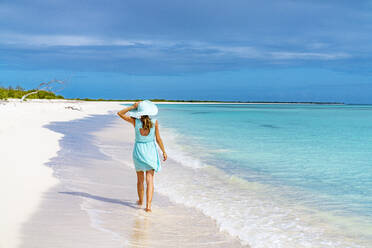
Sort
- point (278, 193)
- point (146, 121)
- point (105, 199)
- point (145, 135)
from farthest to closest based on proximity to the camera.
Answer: point (278, 193) → point (105, 199) → point (145, 135) → point (146, 121)

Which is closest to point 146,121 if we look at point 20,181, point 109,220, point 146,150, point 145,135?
point 145,135

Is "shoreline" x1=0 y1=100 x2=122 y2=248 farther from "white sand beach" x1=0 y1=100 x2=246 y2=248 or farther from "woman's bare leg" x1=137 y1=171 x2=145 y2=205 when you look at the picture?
"woman's bare leg" x1=137 y1=171 x2=145 y2=205

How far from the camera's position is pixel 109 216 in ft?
17.9

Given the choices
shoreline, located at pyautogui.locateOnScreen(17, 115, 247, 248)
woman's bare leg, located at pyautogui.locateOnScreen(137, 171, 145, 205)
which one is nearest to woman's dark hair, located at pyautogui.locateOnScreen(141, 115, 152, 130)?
woman's bare leg, located at pyautogui.locateOnScreen(137, 171, 145, 205)

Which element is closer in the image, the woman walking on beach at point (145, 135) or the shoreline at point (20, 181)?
the shoreline at point (20, 181)

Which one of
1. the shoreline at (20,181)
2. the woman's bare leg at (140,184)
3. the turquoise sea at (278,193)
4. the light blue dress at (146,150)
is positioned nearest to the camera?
the shoreline at (20,181)

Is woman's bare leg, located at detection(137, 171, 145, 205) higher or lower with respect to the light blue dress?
lower

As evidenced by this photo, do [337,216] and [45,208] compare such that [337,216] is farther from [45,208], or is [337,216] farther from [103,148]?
[103,148]

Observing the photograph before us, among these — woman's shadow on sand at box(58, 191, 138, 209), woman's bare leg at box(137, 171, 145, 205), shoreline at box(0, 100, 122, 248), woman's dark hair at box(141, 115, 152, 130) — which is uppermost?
woman's dark hair at box(141, 115, 152, 130)

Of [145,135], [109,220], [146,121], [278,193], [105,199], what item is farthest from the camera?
[278,193]

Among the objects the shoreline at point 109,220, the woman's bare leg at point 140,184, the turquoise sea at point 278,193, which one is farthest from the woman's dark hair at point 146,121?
the turquoise sea at point 278,193

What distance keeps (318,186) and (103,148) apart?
24.2 ft

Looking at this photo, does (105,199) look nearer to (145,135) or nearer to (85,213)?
(85,213)

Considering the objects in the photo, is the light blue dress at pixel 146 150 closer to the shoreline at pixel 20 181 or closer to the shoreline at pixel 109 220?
the shoreline at pixel 109 220
